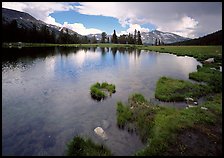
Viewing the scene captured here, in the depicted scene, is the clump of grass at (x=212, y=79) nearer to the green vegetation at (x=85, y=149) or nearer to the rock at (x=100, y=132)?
the rock at (x=100, y=132)

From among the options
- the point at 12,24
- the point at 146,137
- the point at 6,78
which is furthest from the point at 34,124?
the point at 12,24

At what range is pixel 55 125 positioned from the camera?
A: 1541cm

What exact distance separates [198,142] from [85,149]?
293 inches

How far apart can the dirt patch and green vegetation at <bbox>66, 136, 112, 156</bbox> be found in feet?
12.9

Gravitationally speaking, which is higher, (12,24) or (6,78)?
(12,24)

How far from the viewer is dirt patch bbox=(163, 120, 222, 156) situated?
36.2 feet

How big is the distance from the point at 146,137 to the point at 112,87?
1320 cm

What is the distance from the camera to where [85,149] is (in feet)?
37.8

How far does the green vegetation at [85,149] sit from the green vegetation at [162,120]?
7.44 feet

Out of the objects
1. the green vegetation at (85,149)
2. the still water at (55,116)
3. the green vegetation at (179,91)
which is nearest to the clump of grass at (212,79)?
the green vegetation at (179,91)

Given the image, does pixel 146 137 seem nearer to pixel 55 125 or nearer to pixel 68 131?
pixel 68 131

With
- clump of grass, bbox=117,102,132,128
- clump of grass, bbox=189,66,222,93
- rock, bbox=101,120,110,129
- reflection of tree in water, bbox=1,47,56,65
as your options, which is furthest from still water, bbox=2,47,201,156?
reflection of tree in water, bbox=1,47,56,65

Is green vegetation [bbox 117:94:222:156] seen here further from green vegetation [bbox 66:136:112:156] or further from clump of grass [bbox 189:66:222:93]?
clump of grass [bbox 189:66:222:93]

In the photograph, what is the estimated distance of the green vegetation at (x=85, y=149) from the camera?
11203 millimetres
